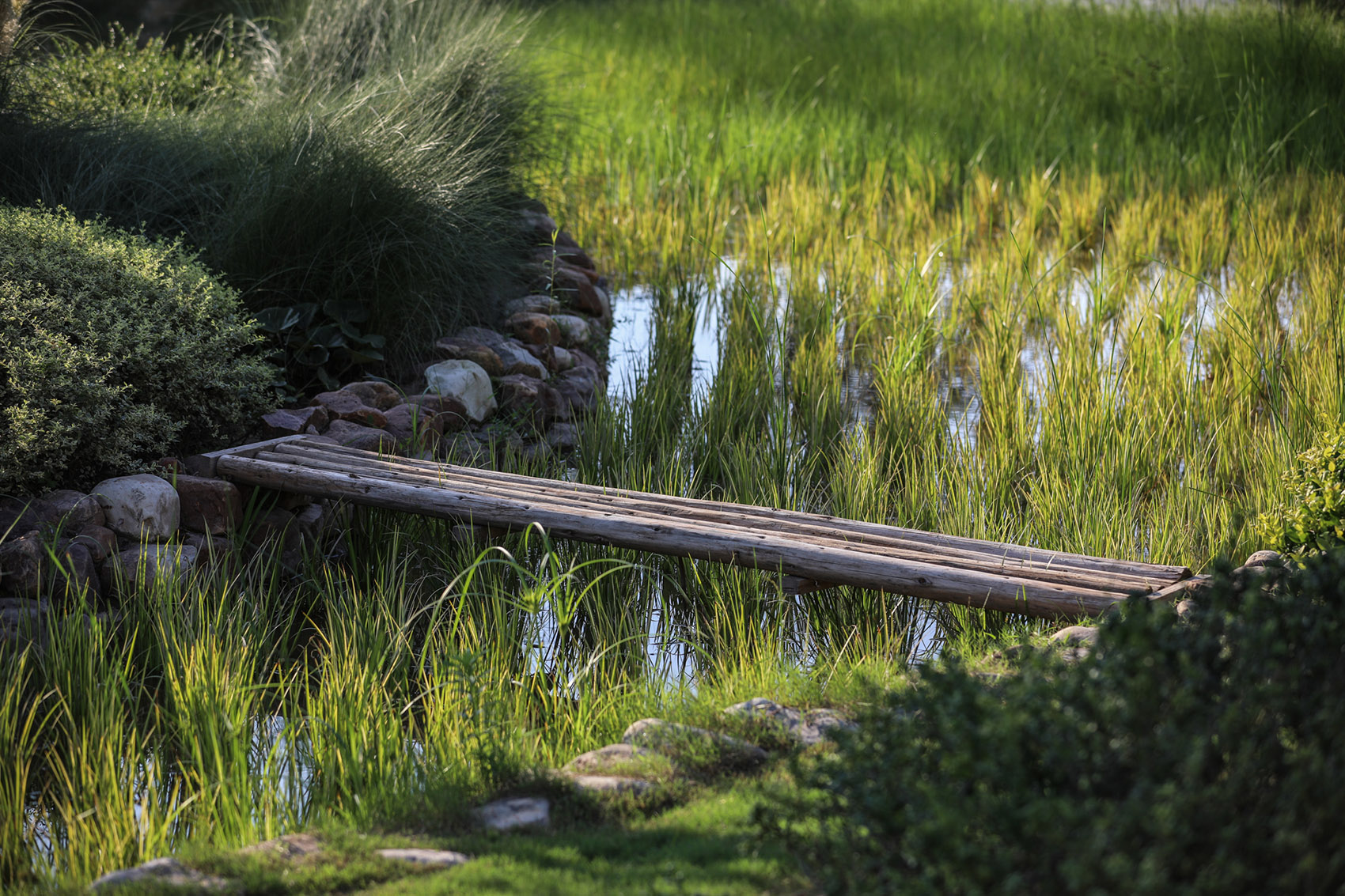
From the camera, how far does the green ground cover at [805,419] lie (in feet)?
8.44

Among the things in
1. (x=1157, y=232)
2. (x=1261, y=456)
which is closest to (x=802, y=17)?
(x=1157, y=232)

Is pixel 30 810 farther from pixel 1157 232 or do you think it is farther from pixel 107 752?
pixel 1157 232

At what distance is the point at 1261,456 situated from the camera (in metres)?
4.12

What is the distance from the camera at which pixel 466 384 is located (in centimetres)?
467

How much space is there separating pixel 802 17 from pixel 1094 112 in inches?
185

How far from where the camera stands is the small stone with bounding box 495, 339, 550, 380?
5035mm

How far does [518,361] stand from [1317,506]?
320cm

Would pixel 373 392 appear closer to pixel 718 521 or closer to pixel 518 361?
pixel 518 361

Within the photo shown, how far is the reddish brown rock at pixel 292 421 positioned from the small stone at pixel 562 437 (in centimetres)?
105

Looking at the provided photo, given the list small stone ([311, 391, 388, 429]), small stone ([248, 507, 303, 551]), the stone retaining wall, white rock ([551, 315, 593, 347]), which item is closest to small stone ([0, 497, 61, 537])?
the stone retaining wall

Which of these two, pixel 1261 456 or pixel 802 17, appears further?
pixel 802 17

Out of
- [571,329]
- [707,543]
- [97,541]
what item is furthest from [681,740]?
[571,329]

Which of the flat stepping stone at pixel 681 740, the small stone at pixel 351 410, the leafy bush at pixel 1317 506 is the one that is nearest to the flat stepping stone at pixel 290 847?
the flat stepping stone at pixel 681 740

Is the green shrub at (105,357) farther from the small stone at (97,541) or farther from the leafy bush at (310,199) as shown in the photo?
the leafy bush at (310,199)
